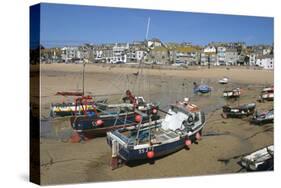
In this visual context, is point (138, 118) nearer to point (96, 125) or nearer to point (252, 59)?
point (96, 125)

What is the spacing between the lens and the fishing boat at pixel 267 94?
344 inches

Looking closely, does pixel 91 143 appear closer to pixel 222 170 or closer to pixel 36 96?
pixel 36 96

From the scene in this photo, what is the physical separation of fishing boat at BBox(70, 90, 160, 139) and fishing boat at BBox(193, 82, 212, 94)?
750mm

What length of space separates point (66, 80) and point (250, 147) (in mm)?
3267

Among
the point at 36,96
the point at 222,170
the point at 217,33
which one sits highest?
the point at 217,33

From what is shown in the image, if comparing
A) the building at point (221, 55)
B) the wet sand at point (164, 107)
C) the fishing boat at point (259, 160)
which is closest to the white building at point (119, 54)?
the wet sand at point (164, 107)

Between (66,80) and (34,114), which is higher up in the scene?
(66,80)

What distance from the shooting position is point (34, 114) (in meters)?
7.31

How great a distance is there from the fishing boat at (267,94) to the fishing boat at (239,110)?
0.18 metres

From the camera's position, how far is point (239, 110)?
8.54 meters

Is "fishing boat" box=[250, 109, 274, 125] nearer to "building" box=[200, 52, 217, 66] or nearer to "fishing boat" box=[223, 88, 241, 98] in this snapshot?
"fishing boat" box=[223, 88, 241, 98]

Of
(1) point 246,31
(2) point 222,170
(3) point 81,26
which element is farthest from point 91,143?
(1) point 246,31

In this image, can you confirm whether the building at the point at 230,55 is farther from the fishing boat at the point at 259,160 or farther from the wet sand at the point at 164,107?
the fishing boat at the point at 259,160

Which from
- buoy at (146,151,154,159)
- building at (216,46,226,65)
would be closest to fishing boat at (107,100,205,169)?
buoy at (146,151,154,159)
